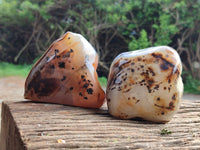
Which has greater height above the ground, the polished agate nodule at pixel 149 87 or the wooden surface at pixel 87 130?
the polished agate nodule at pixel 149 87

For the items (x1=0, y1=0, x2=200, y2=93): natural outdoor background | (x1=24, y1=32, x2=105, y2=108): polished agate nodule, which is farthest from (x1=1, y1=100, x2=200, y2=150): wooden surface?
(x1=0, y1=0, x2=200, y2=93): natural outdoor background

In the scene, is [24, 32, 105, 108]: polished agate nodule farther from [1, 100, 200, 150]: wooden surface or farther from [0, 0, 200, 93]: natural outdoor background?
[0, 0, 200, 93]: natural outdoor background

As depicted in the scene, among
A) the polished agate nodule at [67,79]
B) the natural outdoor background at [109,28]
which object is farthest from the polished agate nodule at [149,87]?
the natural outdoor background at [109,28]

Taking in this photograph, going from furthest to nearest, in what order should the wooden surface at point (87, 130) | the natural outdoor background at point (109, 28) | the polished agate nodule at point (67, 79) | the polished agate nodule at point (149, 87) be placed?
the natural outdoor background at point (109, 28) < the polished agate nodule at point (67, 79) < the polished agate nodule at point (149, 87) < the wooden surface at point (87, 130)

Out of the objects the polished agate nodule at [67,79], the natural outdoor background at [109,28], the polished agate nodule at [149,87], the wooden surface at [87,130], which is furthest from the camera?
the natural outdoor background at [109,28]

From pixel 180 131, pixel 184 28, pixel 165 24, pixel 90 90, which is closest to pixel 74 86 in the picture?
pixel 90 90

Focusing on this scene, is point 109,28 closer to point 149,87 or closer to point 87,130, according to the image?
point 149,87

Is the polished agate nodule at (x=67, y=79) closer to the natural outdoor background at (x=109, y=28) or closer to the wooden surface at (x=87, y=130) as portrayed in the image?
the wooden surface at (x=87, y=130)
